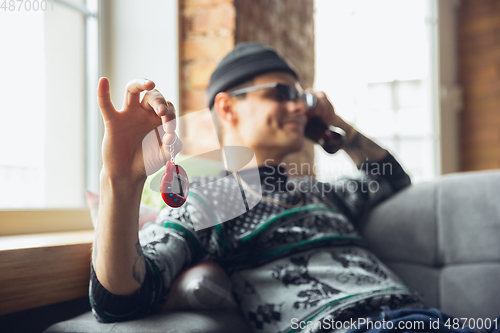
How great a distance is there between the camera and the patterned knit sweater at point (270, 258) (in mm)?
701

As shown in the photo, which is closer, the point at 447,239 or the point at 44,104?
the point at 44,104

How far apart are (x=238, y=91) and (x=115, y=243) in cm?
60

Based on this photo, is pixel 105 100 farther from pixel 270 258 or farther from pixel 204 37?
pixel 204 37

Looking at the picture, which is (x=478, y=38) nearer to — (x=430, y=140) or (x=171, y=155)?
(x=430, y=140)

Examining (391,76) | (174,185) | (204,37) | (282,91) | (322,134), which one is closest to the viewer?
(174,185)

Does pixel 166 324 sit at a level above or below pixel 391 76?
below

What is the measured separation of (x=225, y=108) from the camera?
108 cm

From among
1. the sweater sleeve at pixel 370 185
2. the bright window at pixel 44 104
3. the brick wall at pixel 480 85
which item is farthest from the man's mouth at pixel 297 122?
the brick wall at pixel 480 85

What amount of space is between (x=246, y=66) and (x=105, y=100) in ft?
2.08

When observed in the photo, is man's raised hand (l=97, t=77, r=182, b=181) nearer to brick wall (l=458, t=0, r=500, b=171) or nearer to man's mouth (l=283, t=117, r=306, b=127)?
man's mouth (l=283, t=117, r=306, b=127)

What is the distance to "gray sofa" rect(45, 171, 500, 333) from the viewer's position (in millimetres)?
1040

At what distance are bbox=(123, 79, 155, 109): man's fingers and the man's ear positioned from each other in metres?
0.53

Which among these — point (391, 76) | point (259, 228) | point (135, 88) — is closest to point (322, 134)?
point (259, 228)

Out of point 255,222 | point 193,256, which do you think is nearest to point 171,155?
point 193,256
